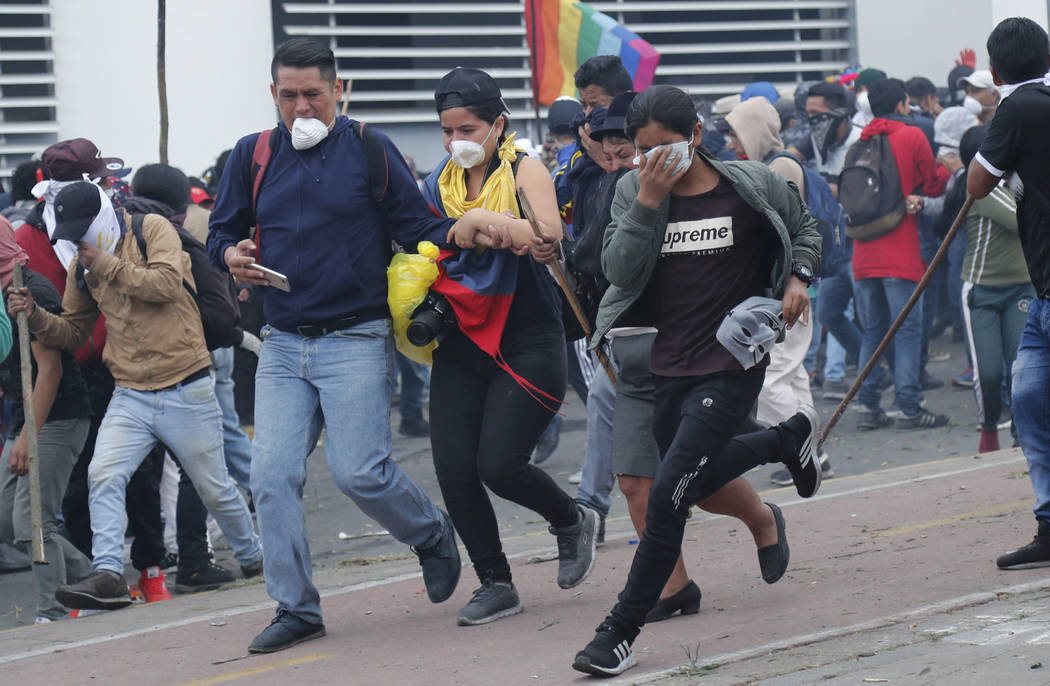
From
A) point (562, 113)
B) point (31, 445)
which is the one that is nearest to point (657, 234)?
point (31, 445)

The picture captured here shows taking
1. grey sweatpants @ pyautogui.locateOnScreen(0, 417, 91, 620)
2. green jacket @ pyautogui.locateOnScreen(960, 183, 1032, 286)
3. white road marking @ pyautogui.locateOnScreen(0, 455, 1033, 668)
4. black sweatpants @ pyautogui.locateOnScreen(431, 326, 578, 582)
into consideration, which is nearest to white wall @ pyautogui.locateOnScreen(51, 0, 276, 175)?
grey sweatpants @ pyautogui.locateOnScreen(0, 417, 91, 620)

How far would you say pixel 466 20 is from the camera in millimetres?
18594

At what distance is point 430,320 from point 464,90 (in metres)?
0.90

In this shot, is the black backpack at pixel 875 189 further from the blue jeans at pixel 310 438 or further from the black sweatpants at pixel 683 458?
the blue jeans at pixel 310 438

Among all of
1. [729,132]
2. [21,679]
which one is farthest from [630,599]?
[729,132]

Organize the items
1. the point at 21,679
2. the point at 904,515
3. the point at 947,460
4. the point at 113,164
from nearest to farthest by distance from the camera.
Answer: the point at 21,679 < the point at 904,515 < the point at 113,164 < the point at 947,460

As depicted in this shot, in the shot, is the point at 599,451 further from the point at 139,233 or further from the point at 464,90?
the point at 139,233

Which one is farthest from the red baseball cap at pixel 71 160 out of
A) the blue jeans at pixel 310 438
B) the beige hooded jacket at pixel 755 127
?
the beige hooded jacket at pixel 755 127

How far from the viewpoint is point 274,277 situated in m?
5.18

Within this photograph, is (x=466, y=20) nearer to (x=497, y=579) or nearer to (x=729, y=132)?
(x=729, y=132)

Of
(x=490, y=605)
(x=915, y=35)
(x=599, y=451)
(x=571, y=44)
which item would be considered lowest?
(x=490, y=605)

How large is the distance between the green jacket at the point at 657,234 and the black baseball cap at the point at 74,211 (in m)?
2.56

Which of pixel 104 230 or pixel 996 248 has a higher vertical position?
pixel 104 230

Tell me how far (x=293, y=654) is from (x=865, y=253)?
6654mm
